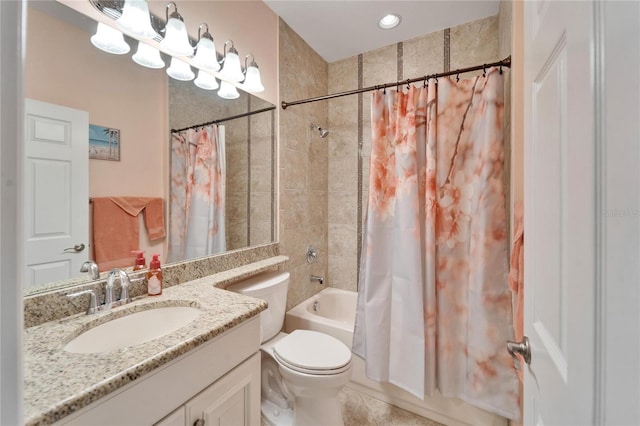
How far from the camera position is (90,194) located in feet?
3.34

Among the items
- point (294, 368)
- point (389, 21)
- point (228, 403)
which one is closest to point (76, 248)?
point (228, 403)

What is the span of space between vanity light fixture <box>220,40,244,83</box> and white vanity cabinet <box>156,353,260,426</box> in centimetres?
147

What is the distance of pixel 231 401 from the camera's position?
0.90m

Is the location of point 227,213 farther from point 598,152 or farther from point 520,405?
point 520,405

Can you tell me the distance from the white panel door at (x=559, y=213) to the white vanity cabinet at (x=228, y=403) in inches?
34.8

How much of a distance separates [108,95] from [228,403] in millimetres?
1274

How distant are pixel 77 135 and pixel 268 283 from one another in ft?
3.55

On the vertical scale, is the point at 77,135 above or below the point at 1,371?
above

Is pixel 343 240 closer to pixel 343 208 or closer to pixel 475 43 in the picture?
pixel 343 208

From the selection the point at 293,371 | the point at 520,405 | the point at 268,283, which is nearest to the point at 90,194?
the point at 268,283

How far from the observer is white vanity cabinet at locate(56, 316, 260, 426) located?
0.62m

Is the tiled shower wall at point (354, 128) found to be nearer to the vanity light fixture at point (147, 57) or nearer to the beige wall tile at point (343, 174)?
the beige wall tile at point (343, 174)

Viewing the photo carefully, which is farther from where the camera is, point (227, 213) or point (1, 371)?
point (227, 213)

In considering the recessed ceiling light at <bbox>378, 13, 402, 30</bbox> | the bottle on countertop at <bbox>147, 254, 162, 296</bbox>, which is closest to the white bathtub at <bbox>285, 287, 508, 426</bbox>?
the bottle on countertop at <bbox>147, 254, 162, 296</bbox>
